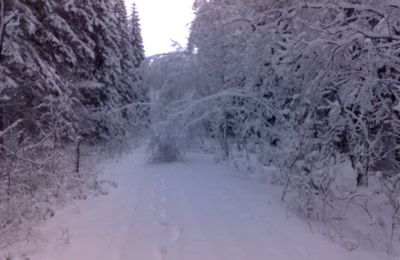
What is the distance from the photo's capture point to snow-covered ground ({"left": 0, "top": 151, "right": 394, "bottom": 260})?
6527 mm

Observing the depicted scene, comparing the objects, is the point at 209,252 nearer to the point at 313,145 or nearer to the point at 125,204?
the point at 125,204

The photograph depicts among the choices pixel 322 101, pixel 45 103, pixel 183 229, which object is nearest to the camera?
pixel 183 229

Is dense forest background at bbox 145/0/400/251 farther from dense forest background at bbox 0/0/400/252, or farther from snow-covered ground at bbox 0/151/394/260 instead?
snow-covered ground at bbox 0/151/394/260

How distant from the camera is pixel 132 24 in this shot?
53.8 m

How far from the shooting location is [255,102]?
16.5m

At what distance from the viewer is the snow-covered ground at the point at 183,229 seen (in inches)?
257

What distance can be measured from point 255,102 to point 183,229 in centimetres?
925

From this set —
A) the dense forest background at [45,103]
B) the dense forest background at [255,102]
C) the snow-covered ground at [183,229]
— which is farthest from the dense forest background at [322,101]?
the dense forest background at [45,103]

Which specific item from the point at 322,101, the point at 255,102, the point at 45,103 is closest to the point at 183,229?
the point at 322,101

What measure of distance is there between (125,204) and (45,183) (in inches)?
67.5

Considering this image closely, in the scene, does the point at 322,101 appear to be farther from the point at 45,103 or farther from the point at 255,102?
the point at 45,103

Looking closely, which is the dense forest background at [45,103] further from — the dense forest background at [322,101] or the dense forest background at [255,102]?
the dense forest background at [322,101]

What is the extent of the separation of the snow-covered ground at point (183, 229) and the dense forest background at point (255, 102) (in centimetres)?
55

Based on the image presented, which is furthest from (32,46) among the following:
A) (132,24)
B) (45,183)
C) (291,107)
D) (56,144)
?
(132,24)
